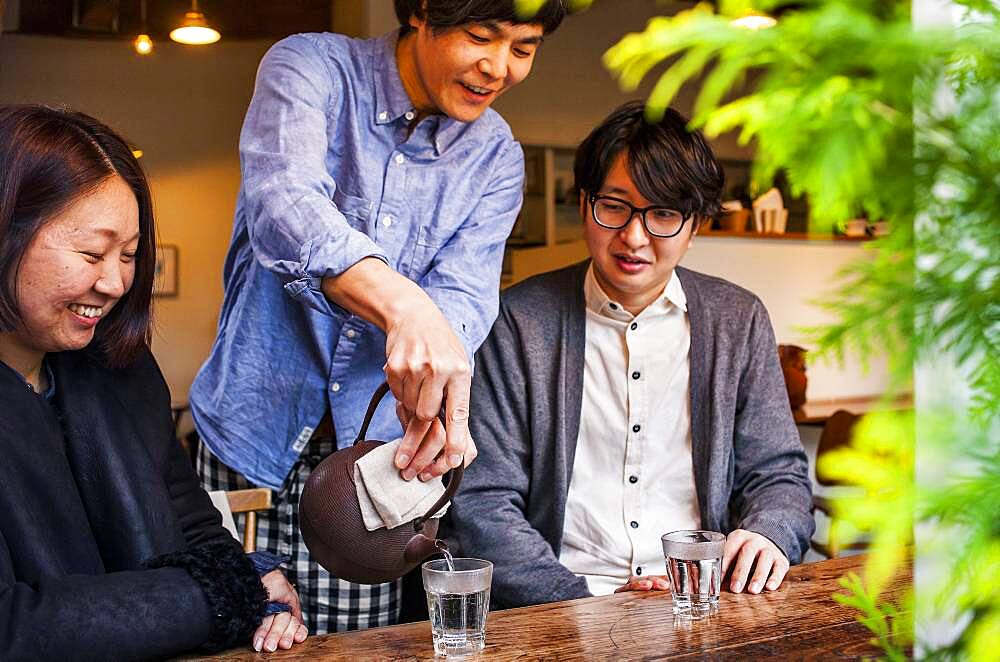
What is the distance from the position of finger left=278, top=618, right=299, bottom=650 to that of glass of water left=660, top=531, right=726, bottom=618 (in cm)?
52

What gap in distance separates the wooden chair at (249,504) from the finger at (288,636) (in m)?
0.52

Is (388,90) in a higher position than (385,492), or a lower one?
higher

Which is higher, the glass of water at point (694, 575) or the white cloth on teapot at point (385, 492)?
the white cloth on teapot at point (385, 492)

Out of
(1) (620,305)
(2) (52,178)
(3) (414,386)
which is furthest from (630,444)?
(2) (52,178)

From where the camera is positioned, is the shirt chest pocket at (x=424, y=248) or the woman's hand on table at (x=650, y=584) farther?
the shirt chest pocket at (x=424, y=248)

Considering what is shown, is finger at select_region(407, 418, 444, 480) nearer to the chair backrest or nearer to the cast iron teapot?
the cast iron teapot

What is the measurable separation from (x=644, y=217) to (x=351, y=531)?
37.9 inches

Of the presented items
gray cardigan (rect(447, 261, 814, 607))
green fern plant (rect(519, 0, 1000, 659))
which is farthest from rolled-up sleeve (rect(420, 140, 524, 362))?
green fern plant (rect(519, 0, 1000, 659))

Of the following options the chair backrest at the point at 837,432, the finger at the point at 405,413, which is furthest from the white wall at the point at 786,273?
the finger at the point at 405,413

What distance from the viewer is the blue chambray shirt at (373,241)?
1730 mm

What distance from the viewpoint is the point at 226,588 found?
1228mm

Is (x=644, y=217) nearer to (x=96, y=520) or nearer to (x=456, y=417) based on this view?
(x=456, y=417)

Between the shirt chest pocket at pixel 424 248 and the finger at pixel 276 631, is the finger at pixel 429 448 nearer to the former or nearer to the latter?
the finger at pixel 276 631

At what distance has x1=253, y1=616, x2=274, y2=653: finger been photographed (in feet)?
4.06
